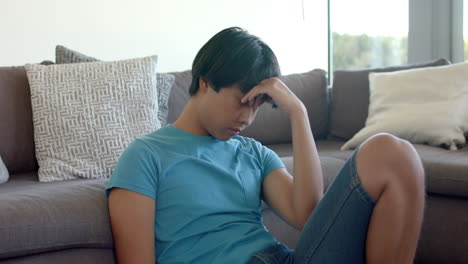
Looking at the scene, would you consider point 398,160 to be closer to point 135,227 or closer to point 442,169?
point 135,227

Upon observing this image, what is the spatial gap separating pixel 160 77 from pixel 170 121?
19cm

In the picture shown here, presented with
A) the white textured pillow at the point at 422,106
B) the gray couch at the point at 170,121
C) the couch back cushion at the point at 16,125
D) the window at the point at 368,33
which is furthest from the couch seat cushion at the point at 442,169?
the window at the point at 368,33

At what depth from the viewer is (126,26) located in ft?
11.0

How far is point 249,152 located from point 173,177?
26 cm

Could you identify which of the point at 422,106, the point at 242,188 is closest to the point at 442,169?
the point at 422,106

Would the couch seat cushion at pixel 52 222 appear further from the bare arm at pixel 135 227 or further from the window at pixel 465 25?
the window at pixel 465 25

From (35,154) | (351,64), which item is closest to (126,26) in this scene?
(35,154)

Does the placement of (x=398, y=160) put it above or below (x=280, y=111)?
above

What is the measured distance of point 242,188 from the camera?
4.61 feet

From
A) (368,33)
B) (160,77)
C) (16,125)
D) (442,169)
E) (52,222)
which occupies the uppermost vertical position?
(368,33)

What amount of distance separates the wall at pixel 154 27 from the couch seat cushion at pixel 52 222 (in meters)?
1.70

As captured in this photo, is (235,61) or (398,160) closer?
(398,160)

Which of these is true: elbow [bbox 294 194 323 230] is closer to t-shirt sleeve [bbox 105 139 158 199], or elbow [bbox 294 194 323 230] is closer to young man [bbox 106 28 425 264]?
young man [bbox 106 28 425 264]

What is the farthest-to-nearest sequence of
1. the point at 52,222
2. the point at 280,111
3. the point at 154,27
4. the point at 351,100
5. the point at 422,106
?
the point at 154,27, the point at 351,100, the point at 280,111, the point at 422,106, the point at 52,222
